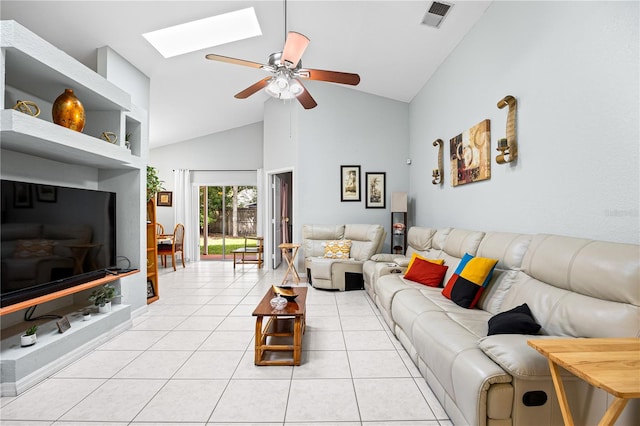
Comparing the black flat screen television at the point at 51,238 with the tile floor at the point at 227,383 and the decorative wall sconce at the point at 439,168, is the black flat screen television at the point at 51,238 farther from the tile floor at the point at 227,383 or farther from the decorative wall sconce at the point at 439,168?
the decorative wall sconce at the point at 439,168

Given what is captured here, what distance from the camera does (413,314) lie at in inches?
92.0

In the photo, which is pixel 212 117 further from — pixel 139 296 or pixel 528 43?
pixel 528 43

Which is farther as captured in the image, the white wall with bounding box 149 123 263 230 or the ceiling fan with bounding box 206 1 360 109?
the white wall with bounding box 149 123 263 230

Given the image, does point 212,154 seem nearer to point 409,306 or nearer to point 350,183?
point 350,183

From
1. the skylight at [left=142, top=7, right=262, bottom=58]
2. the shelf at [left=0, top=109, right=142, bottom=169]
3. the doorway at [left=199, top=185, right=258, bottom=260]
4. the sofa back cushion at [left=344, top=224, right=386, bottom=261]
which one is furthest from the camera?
the doorway at [left=199, top=185, right=258, bottom=260]

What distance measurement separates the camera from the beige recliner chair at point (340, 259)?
484 centimetres

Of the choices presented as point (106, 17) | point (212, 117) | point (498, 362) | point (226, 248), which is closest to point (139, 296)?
point (106, 17)

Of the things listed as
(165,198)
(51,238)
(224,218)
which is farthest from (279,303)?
(165,198)

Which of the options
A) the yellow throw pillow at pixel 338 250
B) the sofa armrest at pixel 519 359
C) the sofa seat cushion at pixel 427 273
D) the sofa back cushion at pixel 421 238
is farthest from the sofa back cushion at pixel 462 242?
the yellow throw pillow at pixel 338 250

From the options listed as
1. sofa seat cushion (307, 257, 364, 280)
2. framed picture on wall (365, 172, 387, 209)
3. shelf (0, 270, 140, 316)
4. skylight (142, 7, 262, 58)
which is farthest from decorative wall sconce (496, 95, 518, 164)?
shelf (0, 270, 140, 316)

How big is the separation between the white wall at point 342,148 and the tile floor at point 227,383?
8.96 feet

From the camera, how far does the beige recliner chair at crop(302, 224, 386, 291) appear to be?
4.84 m

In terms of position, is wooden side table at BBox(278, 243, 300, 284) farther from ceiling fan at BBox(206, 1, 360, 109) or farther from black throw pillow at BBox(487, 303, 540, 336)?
black throw pillow at BBox(487, 303, 540, 336)

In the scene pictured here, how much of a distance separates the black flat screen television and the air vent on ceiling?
388 cm
